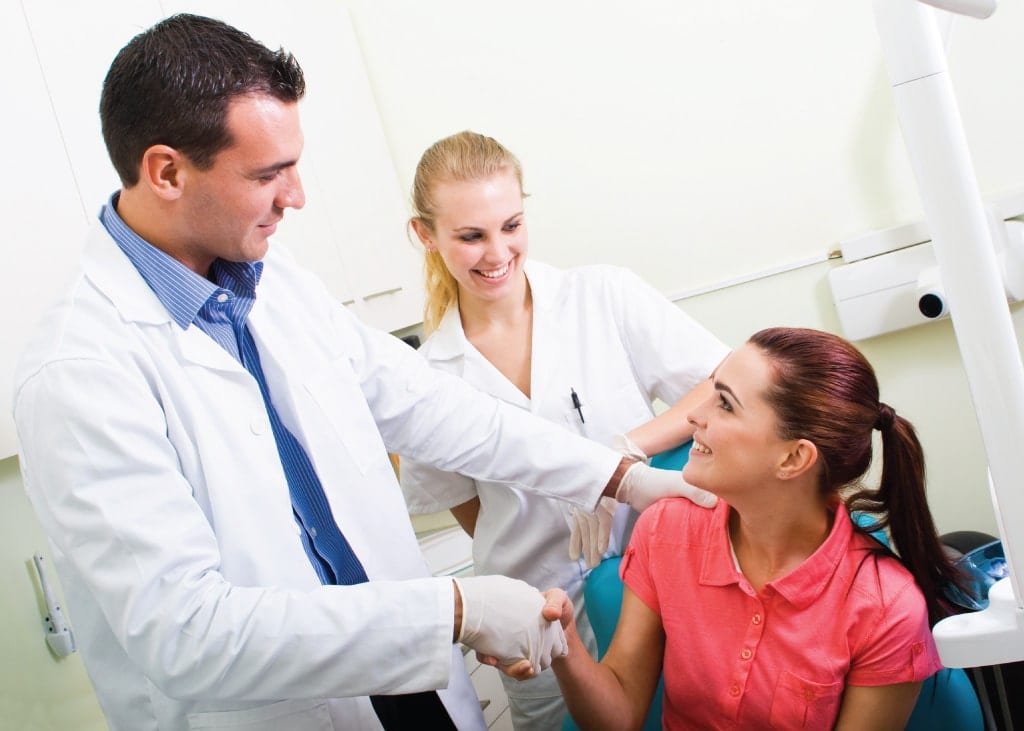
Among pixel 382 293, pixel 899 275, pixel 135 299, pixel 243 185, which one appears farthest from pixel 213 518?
pixel 899 275

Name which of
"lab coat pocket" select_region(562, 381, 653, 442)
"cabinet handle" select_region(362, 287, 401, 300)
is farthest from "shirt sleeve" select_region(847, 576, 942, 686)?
"cabinet handle" select_region(362, 287, 401, 300)

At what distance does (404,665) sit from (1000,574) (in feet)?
2.68

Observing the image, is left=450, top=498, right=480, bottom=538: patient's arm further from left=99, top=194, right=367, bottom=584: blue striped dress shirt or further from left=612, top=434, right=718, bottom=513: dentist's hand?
left=99, top=194, right=367, bottom=584: blue striped dress shirt

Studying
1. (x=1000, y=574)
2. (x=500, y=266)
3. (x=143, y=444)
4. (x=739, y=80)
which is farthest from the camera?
(x=739, y=80)

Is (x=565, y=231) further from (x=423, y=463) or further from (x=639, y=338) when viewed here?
(x=423, y=463)

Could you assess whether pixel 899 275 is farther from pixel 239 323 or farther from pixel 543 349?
pixel 239 323

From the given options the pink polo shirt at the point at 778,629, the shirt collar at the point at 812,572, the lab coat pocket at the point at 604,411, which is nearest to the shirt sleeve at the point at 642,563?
the pink polo shirt at the point at 778,629

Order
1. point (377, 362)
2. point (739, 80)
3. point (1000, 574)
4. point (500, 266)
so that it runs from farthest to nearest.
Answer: point (739, 80), point (500, 266), point (377, 362), point (1000, 574)

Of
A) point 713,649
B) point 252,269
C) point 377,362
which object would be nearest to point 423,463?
point 377,362

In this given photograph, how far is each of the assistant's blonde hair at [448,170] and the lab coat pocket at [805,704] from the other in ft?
3.10

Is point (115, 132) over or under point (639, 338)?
over

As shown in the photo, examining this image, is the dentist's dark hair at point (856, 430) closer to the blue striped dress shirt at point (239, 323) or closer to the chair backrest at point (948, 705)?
the chair backrest at point (948, 705)

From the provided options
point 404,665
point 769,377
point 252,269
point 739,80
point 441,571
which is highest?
point 739,80

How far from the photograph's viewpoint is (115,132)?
1138 mm
